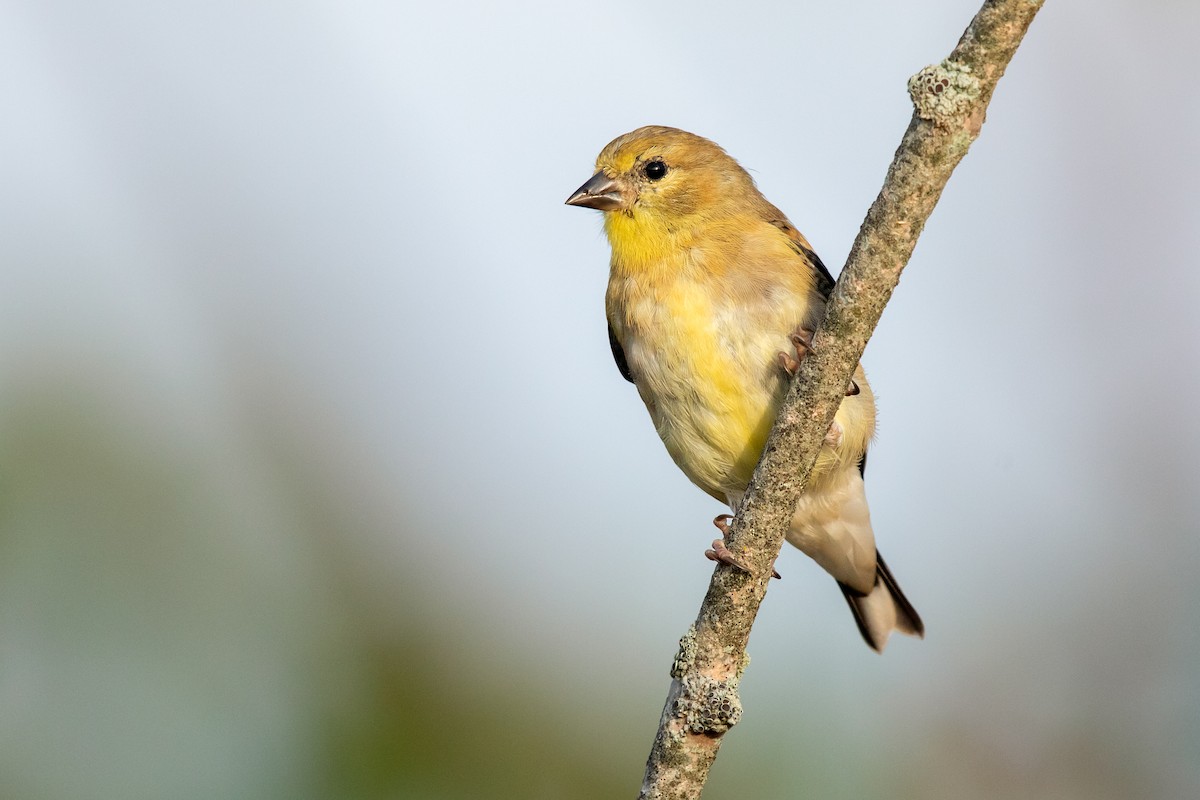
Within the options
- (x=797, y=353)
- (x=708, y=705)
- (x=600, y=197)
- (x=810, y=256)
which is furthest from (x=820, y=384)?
(x=600, y=197)

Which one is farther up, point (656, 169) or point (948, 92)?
point (656, 169)

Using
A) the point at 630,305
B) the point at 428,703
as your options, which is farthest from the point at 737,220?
the point at 428,703

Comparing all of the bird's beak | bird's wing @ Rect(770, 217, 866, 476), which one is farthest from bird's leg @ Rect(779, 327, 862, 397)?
the bird's beak

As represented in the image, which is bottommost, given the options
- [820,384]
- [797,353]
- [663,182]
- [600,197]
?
[820,384]

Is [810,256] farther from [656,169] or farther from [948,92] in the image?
[948,92]

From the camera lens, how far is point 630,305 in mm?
4504

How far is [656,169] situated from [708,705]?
2433mm

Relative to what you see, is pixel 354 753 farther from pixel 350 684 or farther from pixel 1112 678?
pixel 1112 678

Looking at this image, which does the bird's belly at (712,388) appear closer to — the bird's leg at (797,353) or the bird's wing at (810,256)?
the bird's leg at (797,353)

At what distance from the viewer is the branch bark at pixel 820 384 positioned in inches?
99.0

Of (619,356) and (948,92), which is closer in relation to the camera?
(948,92)

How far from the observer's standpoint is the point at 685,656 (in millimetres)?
3371

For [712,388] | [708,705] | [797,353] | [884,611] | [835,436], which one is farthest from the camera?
[884,611]

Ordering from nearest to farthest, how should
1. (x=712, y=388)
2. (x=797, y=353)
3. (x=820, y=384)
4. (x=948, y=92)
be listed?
(x=948, y=92) → (x=820, y=384) → (x=797, y=353) → (x=712, y=388)
